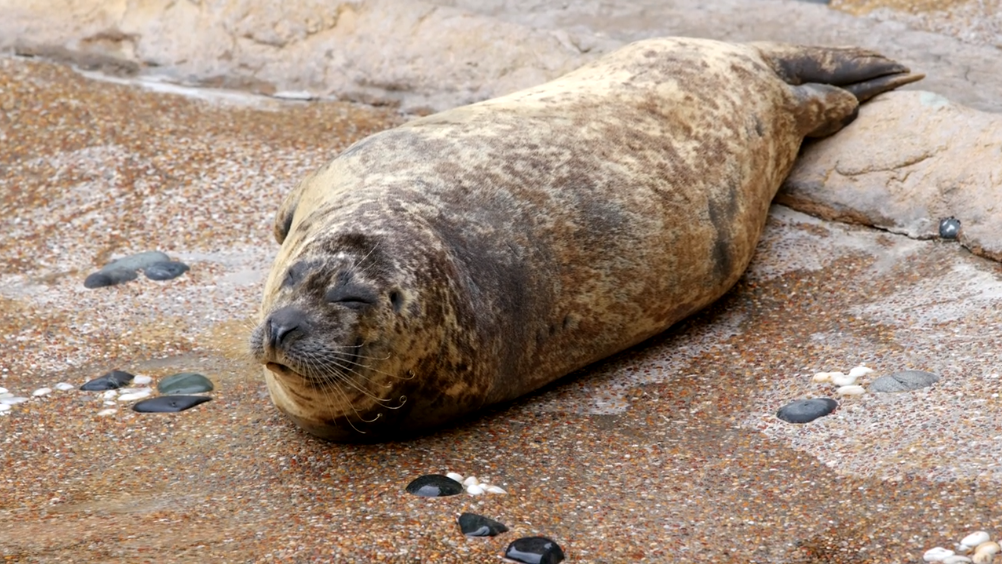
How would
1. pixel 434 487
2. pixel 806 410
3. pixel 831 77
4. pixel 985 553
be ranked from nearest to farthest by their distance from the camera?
pixel 985 553, pixel 434 487, pixel 806 410, pixel 831 77

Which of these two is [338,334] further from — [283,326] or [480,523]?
[480,523]

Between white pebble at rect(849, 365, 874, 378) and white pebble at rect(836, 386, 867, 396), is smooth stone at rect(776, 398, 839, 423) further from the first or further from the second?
white pebble at rect(849, 365, 874, 378)

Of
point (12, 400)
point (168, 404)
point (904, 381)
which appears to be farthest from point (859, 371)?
point (12, 400)

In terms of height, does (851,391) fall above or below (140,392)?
above

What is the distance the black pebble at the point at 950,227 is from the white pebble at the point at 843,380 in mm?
1330

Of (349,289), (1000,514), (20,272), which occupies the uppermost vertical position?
(349,289)

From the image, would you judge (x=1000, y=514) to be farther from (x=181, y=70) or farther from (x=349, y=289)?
(x=181, y=70)

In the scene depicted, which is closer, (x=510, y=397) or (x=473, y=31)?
(x=510, y=397)

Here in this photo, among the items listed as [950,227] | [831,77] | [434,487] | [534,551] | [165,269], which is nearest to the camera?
[534,551]

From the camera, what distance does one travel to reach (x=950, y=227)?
5.59 m

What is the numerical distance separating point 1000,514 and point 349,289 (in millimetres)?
1955

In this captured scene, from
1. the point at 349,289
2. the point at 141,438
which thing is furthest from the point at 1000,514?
the point at 141,438

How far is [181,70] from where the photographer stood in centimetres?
753

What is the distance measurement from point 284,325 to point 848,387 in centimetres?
192
